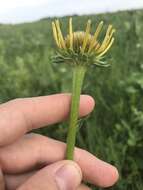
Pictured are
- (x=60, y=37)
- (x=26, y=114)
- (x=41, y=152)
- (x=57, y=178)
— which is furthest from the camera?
(x=41, y=152)

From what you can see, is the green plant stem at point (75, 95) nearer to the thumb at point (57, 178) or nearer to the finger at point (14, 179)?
the thumb at point (57, 178)

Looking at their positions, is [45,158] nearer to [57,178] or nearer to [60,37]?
[57,178]

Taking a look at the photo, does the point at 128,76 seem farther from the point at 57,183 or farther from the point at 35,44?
the point at 35,44

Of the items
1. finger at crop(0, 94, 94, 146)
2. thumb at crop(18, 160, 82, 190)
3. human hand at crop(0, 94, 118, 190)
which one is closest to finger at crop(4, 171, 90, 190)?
human hand at crop(0, 94, 118, 190)

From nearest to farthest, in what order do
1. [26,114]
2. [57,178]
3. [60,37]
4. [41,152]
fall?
[60,37] < [57,178] < [26,114] < [41,152]

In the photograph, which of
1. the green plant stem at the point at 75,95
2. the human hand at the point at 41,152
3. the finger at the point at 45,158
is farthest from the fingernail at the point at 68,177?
the finger at the point at 45,158

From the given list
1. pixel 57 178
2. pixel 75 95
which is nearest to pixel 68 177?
pixel 57 178

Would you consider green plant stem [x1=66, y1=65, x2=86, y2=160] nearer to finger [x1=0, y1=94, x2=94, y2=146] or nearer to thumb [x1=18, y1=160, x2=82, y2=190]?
thumb [x1=18, y1=160, x2=82, y2=190]
